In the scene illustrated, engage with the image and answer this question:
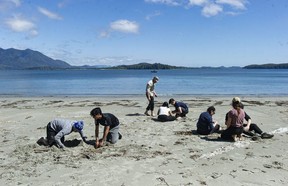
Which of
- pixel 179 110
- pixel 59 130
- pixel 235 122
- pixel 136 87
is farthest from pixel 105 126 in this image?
pixel 136 87

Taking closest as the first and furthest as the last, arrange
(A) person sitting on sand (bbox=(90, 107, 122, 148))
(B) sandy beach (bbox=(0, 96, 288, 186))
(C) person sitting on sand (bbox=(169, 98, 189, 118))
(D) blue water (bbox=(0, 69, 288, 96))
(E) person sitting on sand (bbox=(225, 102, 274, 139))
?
(B) sandy beach (bbox=(0, 96, 288, 186)) < (A) person sitting on sand (bbox=(90, 107, 122, 148)) < (E) person sitting on sand (bbox=(225, 102, 274, 139)) < (C) person sitting on sand (bbox=(169, 98, 189, 118)) < (D) blue water (bbox=(0, 69, 288, 96))

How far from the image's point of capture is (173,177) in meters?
8.13

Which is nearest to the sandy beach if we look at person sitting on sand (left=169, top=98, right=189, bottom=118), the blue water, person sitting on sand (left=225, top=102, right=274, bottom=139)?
person sitting on sand (left=225, top=102, right=274, bottom=139)

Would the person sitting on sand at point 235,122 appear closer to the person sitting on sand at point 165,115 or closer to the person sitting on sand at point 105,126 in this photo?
the person sitting on sand at point 105,126

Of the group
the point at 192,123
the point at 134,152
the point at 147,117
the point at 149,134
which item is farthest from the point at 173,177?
the point at 147,117

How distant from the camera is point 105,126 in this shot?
11.0 metres

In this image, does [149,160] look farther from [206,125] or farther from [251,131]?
[251,131]

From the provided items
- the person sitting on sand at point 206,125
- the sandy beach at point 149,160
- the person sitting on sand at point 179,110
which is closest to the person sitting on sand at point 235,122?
the sandy beach at point 149,160

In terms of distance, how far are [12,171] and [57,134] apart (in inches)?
89.9

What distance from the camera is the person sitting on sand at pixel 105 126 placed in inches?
423

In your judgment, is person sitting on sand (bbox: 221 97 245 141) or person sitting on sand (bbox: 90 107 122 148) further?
person sitting on sand (bbox: 221 97 245 141)

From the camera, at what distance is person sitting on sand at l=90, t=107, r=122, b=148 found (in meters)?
10.7

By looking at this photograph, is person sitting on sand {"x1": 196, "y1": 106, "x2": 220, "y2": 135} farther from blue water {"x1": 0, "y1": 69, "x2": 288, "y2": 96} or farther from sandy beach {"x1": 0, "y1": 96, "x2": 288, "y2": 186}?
blue water {"x1": 0, "y1": 69, "x2": 288, "y2": 96}

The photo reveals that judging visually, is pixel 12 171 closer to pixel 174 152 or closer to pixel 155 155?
pixel 155 155
